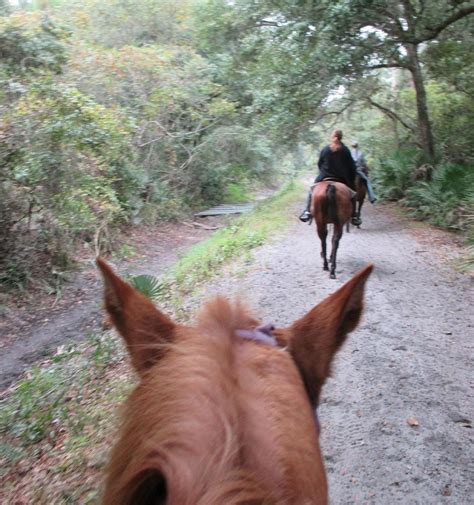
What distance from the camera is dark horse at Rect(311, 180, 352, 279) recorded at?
29.2ft

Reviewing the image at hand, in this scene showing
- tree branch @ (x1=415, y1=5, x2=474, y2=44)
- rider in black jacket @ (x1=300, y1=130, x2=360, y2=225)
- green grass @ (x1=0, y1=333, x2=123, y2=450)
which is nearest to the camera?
green grass @ (x1=0, y1=333, x2=123, y2=450)

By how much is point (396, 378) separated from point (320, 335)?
4266 millimetres

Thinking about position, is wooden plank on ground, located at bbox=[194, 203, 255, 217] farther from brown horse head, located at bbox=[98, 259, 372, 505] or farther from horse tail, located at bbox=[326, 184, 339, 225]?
brown horse head, located at bbox=[98, 259, 372, 505]

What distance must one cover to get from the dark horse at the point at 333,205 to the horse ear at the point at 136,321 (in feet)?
25.3

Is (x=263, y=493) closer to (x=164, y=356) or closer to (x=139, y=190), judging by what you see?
(x=164, y=356)

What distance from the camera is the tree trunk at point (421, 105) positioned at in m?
15.9

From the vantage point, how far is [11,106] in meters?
11.2

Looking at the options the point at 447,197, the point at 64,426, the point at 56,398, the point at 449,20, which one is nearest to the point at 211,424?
the point at 64,426

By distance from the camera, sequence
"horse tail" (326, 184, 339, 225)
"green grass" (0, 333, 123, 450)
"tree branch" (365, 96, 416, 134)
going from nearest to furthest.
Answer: "green grass" (0, 333, 123, 450) < "horse tail" (326, 184, 339, 225) < "tree branch" (365, 96, 416, 134)

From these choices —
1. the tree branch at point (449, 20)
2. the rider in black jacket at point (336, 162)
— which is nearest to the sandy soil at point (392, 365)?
the rider in black jacket at point (336, 162)

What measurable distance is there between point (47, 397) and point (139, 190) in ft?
44.4

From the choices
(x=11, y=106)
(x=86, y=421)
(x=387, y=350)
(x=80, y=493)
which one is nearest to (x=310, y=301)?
(x=387, y=350)

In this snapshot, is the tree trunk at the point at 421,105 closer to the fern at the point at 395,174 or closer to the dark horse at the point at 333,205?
the fern at the point at 395,174

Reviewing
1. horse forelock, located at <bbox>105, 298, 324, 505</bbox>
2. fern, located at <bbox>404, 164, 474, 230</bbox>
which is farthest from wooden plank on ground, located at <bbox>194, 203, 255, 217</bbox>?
horse forelock, located at <bbox>105, 298, 324, 505</bbox>
